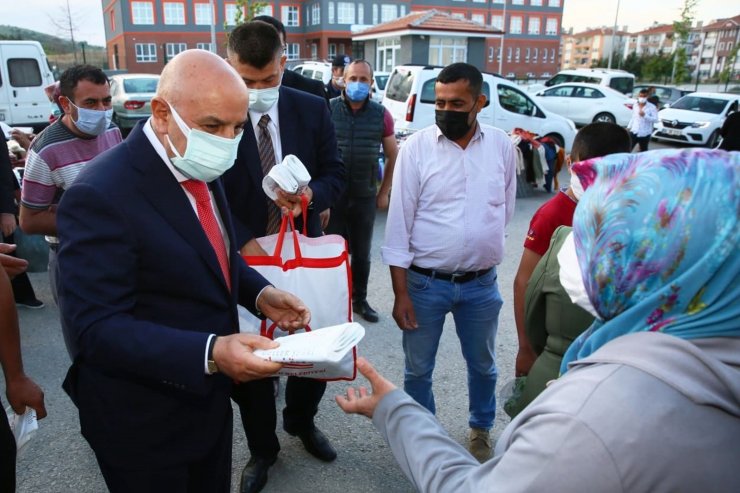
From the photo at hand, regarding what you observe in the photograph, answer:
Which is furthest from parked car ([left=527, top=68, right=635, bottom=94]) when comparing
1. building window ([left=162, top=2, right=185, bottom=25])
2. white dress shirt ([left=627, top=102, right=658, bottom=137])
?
building window ([left=162, top=2, right=185, bottom=25])

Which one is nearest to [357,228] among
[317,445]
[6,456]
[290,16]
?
[317,445]

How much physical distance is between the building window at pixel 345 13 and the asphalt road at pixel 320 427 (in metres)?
50.5

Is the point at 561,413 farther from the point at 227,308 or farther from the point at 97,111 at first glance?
the point at 97,111

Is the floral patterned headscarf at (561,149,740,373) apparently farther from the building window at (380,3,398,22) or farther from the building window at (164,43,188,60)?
the building window at (380,3,398,22)

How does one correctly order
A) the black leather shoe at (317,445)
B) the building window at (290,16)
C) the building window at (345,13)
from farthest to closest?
the building window at (290,16) → the building window at (345,13) → the black leather shoe at (317,445)

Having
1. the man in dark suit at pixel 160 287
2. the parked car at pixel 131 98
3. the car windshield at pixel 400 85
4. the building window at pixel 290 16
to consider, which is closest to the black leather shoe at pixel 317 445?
the man in dark suit at pixel 160 287

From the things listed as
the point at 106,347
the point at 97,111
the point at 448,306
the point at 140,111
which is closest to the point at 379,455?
the point at 448,306

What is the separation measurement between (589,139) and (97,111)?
2643 millimetres

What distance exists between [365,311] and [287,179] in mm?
2454

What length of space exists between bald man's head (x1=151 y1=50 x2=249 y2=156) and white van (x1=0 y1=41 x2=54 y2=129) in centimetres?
1318

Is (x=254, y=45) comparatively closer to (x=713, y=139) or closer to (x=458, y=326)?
(x=458, y=326)

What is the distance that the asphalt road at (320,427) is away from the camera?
2.67 metres

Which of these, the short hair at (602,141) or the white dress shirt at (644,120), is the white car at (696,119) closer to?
the white dress shirt at (644,120)

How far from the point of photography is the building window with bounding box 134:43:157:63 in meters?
47.7
